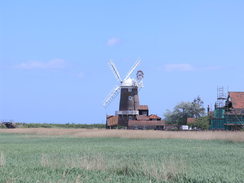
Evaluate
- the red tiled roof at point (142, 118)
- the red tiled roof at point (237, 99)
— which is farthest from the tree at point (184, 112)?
the red tiled roof at point (237, 99)

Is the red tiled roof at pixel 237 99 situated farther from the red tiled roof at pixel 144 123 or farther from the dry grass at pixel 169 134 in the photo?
the red tiled roof at pixel 144 123

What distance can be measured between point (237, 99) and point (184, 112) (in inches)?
1416

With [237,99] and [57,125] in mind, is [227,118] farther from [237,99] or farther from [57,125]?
[57,125]

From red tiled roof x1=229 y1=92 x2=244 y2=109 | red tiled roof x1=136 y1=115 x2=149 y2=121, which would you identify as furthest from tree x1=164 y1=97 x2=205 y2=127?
red tiled roof x1=229 y1=92 x2=244 y2=109

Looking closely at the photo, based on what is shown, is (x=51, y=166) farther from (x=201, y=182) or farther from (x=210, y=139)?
(x=210, y=139)

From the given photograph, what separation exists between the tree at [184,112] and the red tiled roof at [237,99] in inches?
1308

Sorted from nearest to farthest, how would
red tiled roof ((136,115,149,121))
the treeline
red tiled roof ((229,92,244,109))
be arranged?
red tiled roof ((229,92,244,109))
red tiled roof ((136,115,149,121))
the treeline

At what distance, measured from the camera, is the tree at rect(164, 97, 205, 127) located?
337 feet

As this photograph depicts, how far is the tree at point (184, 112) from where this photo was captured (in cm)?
10257

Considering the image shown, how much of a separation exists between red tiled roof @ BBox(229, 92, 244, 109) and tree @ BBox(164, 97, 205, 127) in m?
33.2

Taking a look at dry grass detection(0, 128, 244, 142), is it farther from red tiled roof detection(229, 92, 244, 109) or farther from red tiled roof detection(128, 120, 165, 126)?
red tiled roof detection(128, 120, 165, 126)

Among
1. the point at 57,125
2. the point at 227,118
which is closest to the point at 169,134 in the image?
the point at 227,118

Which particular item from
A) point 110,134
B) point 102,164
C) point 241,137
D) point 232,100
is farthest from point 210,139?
point 102,164

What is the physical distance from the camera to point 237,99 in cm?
6806
